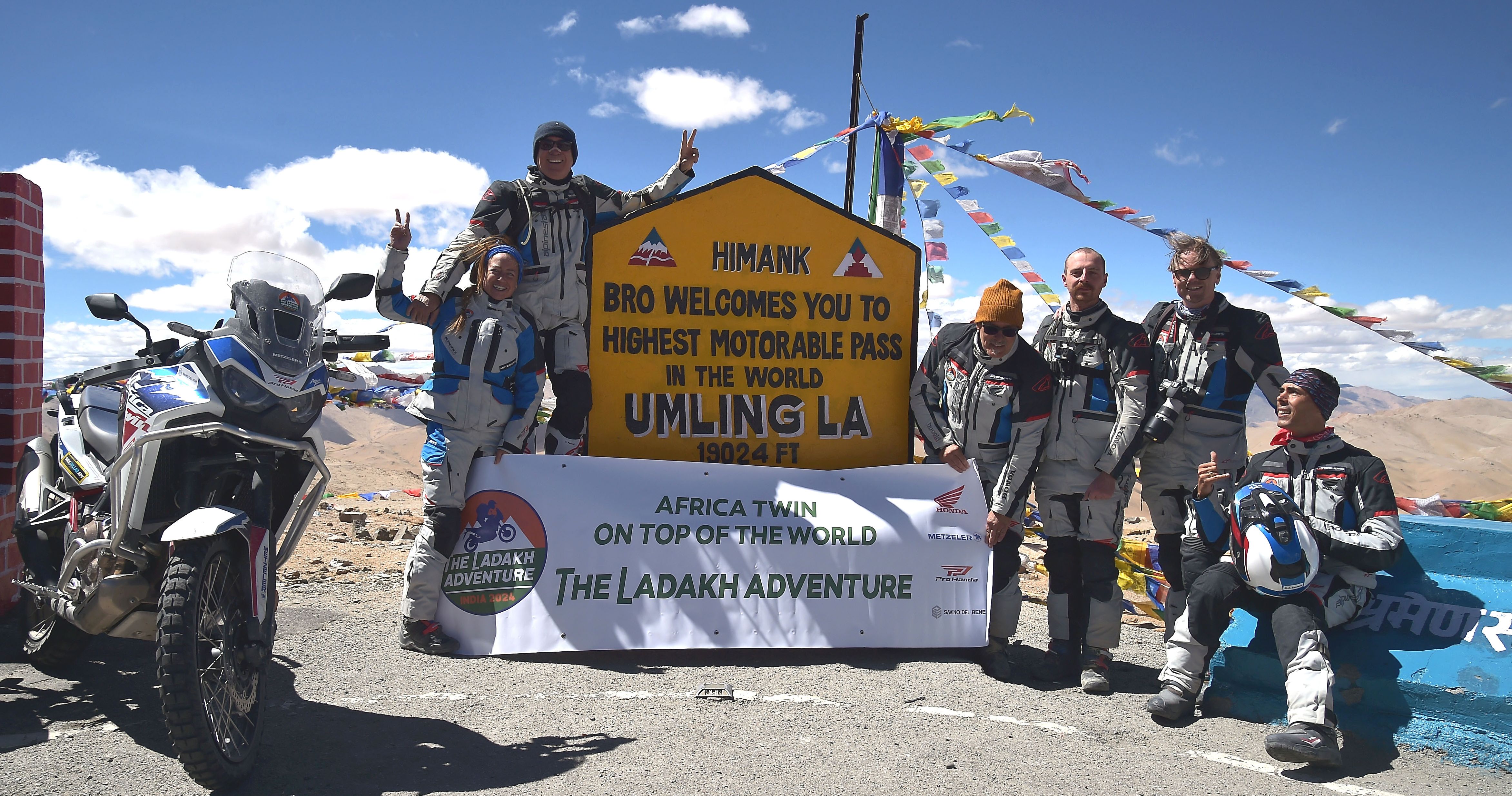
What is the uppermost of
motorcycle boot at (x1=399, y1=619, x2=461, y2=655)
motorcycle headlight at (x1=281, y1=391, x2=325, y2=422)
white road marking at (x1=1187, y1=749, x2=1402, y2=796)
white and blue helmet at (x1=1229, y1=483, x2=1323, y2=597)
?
motorcycle headlight at (x1=281, y1=391, x2=325, y2=422)

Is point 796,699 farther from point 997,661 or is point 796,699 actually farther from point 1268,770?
point 1268,770

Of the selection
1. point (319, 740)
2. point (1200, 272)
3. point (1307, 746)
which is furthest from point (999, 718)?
point (319, 740)

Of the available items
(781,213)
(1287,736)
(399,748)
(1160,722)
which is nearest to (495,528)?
(399,748)

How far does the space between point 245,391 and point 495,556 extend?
70.5 inches

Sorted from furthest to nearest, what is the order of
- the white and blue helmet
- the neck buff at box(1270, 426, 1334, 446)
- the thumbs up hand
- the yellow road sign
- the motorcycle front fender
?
the yellow road sign → the thumbs up hand → the neck buff at box(1270, 426, 1334, 446) → the white and blue helmet → the motorcycle front fender

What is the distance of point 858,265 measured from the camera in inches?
207

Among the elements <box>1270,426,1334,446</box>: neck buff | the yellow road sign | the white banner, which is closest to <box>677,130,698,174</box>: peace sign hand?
the yellow road sign

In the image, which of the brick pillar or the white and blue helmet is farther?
the brick pillar

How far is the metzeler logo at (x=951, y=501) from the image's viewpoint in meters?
4.68

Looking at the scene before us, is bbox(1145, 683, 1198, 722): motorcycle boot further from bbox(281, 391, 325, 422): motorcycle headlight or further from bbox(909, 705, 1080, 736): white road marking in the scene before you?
bbox(281, 391, 325, 422): motorcycle headlight

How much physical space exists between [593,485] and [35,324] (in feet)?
10.5

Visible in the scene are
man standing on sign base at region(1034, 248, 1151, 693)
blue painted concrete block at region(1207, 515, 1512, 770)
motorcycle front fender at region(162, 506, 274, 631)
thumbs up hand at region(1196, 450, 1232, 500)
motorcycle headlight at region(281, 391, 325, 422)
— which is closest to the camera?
motorcycle front fender at region(162, 506, 274, 631)

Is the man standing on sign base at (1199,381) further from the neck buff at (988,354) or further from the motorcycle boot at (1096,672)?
the neck buff at (988,354)

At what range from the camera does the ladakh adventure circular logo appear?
433cm
